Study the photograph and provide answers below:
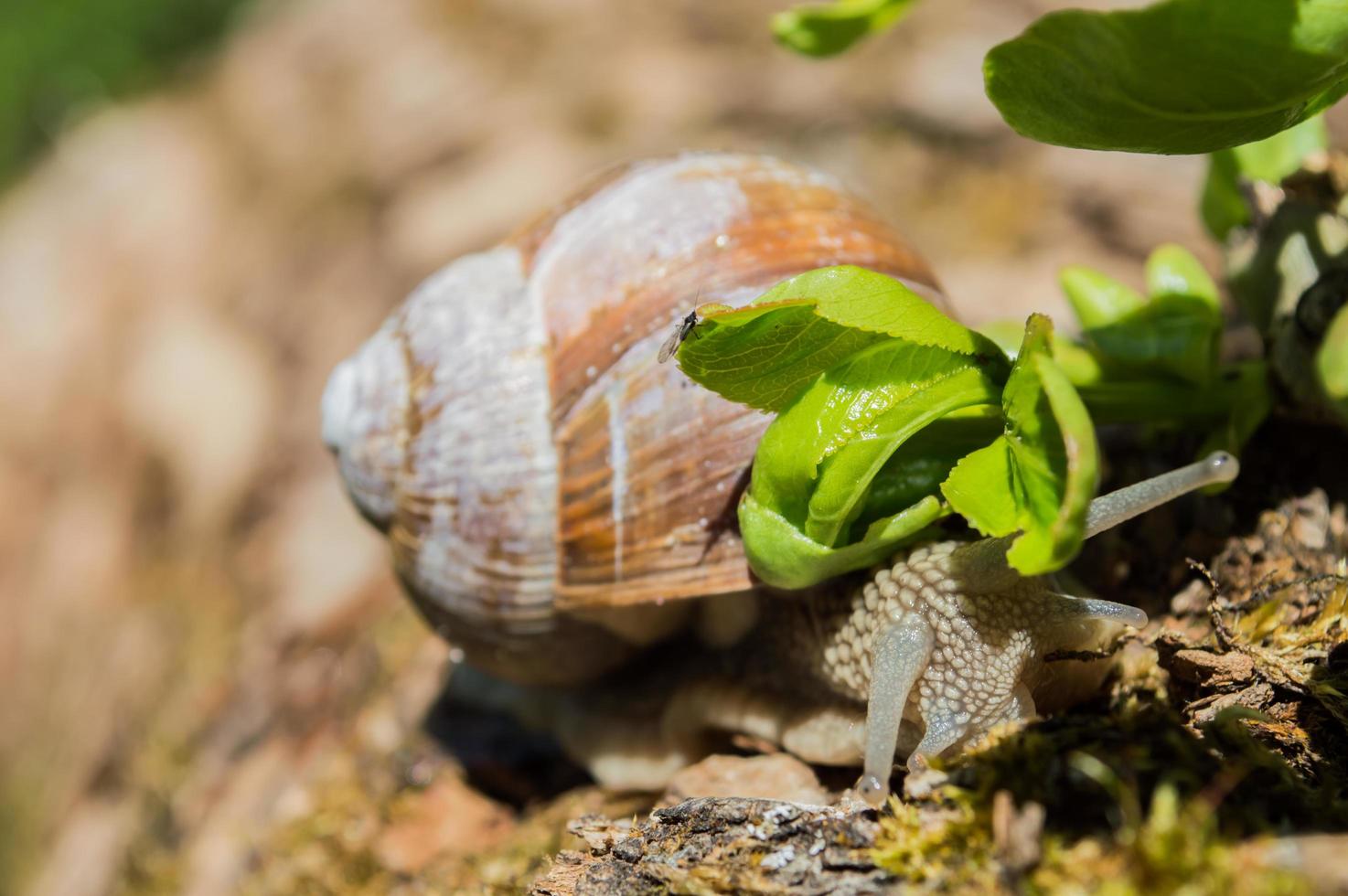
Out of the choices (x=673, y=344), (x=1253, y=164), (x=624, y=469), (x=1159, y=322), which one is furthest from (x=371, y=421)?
(x=1253, y=164)

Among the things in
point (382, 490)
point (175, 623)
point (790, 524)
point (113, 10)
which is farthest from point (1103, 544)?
point (113, 10)

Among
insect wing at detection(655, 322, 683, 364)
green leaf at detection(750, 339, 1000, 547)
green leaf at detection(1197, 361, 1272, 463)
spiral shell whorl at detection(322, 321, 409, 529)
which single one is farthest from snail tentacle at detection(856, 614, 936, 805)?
spiral shell whorl at detection(322, 321, 409, 529)

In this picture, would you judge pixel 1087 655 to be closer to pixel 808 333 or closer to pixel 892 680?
pixel 892 680

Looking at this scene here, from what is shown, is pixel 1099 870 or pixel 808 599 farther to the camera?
pixel 808 599

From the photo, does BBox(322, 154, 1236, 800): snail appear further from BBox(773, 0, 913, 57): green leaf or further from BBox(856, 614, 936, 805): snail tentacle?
BBox(773, 0, 913, 57): green leaf

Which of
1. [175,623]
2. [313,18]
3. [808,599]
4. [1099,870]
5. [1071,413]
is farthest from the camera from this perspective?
[313,18]

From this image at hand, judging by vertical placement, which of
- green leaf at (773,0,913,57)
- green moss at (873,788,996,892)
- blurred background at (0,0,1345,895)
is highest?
green leaf at (773,0,913,57)

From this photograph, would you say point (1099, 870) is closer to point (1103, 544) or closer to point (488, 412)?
point (1103, 544)
